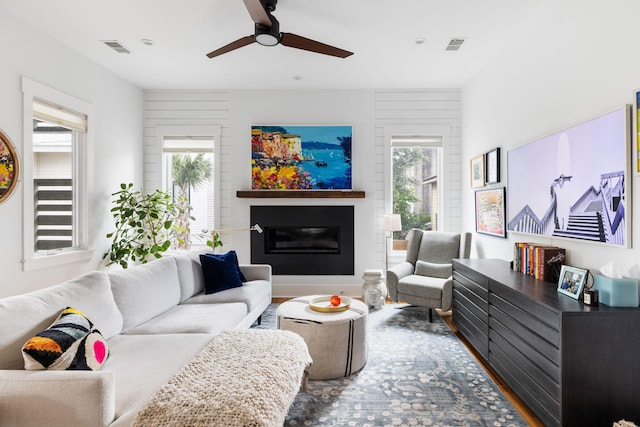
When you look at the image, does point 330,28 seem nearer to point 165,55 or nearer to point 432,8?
point 432,8

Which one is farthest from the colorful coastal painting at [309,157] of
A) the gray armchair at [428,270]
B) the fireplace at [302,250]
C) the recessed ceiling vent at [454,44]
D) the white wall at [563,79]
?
the white wall at [563,79]

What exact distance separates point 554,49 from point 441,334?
255 centimetres

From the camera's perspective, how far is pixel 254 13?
7.69ft

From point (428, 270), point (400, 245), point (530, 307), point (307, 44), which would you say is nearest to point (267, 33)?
point (307, 44)

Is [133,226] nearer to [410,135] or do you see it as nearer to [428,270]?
[428,270]

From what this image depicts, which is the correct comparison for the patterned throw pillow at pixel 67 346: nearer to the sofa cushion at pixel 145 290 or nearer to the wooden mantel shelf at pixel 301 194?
the sofa cushion at pixel 145 290

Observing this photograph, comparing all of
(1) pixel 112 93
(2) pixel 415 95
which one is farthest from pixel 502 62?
(1) pixel 112 93

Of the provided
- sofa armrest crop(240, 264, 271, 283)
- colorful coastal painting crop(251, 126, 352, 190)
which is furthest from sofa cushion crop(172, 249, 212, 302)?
colorful coastal painting crop(251, 126, 352, 190)

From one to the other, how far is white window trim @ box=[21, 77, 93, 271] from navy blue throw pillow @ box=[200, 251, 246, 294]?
1.38 meters

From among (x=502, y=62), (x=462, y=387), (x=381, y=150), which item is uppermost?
(x=502, y=62)

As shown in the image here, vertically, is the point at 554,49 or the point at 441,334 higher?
the point at 554,49

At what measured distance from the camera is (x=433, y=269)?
13.5 ft

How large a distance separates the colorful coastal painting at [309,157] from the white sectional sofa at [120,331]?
68.1 inches

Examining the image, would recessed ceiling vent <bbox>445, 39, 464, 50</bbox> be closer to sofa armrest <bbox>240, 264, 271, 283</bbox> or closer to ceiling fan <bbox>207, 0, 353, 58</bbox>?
ceiling fan <bbox>207, 0, 353, 58</bbox>
